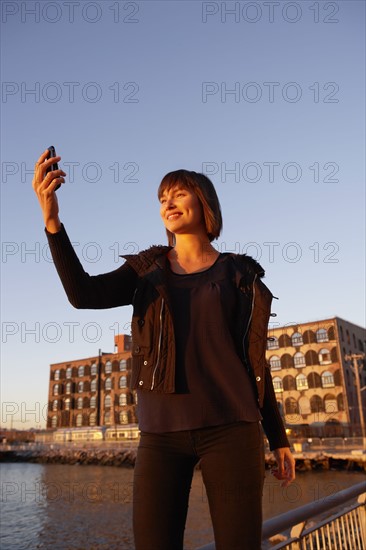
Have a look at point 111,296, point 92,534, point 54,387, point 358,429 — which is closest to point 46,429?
point 54,387

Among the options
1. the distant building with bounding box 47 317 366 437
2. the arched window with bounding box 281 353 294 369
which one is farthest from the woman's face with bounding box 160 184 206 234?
the arched window with bounding box 281 353 294 369

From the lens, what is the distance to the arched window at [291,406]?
5388 cm

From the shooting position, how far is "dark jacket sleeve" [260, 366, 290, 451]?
2051 mm

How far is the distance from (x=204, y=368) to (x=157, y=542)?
0.64 meters

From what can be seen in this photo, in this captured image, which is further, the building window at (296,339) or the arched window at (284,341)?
the arched window at (284,341)

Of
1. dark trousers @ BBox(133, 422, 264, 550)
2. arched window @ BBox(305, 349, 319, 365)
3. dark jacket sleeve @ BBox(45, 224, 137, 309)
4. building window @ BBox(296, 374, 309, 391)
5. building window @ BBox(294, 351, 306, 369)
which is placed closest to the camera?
dark trousers @ BBox(133, 422, 264, 550)

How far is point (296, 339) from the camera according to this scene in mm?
56031

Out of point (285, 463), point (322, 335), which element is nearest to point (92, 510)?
point (285, 463)

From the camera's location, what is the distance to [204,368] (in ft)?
5.98

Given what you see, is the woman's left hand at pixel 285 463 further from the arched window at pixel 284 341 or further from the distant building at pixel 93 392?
the distant building at pixel 93 392

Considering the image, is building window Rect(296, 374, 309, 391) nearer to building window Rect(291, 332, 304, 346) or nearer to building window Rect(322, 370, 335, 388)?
building window Rect(322, 370, 335, 388)

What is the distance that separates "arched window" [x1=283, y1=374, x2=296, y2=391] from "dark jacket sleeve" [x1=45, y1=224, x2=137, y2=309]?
56460mm

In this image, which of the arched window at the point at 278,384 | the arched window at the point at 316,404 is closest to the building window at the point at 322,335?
the arched window at the point at 316,404

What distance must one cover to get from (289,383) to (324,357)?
18.2ft
